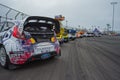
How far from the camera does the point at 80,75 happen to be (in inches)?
195

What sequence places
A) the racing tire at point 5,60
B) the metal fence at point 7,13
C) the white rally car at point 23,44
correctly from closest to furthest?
the white rally car at point 23,44
the racing tire at point 5,60
the metal fence at point 7,13

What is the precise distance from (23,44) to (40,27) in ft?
5.73

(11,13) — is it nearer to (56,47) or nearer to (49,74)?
(56,47)

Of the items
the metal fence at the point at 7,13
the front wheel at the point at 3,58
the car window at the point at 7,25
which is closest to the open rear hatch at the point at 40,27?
the car window at the point at 7,25

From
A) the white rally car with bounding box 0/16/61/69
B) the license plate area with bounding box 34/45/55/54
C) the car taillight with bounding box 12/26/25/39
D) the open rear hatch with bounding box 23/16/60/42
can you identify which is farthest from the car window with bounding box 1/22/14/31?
the license plate area with bounding box 34/45/55/54

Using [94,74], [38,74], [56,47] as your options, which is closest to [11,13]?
[56,47]

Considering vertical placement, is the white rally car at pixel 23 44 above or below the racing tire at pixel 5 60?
above

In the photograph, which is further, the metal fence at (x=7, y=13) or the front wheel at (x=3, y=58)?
the metal fence at (x=7, y=13)

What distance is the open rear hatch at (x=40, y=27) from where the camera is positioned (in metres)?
6.13

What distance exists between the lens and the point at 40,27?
7.09 m

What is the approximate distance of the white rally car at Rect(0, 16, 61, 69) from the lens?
5.54 metres

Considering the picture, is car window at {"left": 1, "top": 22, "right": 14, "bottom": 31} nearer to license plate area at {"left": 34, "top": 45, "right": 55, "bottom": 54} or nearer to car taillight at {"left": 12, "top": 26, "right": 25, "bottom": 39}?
car taillight at {"left": 12, "top": 26, "right": 25, "bottom": 39}

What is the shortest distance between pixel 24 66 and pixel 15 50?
110cm

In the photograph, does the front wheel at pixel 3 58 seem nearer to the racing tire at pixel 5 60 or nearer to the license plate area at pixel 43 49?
the racing tire at pixel 5 60
